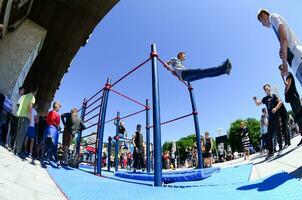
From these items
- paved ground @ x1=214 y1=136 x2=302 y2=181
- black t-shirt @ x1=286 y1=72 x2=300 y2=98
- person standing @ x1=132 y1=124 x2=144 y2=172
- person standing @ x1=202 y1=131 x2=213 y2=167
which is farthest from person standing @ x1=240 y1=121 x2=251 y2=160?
black t-shirt @ x1=286 y1=72 x2=300 y2=98

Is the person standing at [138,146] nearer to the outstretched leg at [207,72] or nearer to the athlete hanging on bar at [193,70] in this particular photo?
the athlete hanging on bar at [193,70]

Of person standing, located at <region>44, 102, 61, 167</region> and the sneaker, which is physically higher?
the sneaker

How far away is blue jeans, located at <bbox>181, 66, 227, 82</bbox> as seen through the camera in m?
3.89

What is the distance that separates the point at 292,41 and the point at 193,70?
2.17 meters

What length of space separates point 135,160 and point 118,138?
1.11m

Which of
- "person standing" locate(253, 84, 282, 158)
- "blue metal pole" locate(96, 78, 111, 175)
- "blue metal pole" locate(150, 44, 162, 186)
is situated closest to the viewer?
"blue metal pole" locate(150, 44, 162, 186)

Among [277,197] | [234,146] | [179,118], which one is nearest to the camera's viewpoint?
[277,197]

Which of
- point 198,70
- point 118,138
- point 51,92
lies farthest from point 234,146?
point 198,70

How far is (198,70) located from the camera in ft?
13.7

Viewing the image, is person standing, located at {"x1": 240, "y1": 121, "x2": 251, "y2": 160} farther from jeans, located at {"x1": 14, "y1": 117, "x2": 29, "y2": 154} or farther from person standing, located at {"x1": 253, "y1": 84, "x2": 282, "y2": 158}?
jeans, located at {"x1": 14, "y1": 117, "x2": 29, "y2": 154}

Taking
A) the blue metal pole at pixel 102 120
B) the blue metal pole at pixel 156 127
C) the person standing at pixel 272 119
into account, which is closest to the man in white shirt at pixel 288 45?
the blue metal pole at pixel 156 127

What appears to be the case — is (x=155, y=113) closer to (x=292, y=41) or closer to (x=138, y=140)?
(x=292, y=41)

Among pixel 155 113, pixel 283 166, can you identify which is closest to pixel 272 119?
pixel 283 166

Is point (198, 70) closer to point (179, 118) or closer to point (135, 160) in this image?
point (179, 118)
